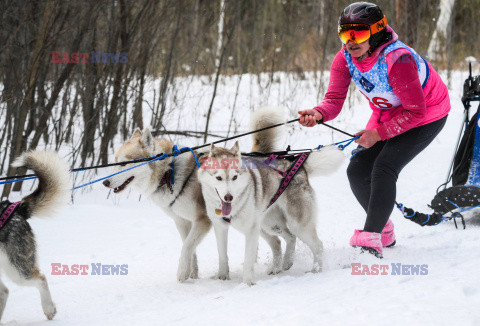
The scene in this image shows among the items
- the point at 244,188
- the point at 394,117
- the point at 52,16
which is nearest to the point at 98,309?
the point at 244,188

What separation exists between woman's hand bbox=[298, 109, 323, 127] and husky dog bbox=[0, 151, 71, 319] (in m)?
1.50

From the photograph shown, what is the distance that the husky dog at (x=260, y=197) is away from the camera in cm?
312

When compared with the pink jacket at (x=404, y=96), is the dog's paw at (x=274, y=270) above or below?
below

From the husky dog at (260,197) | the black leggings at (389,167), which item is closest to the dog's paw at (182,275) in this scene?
the husky dog at (260,197)

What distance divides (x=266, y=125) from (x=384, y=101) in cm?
90

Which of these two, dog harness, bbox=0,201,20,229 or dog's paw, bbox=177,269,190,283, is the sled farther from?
dog harness, bbox=0,201,20,229

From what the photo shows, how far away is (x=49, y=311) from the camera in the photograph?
2.67 meters

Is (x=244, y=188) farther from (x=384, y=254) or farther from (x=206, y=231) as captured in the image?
(x=384, y=254)

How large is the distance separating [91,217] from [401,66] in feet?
11.3

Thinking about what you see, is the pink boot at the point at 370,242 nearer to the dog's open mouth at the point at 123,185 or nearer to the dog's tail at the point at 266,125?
the dog's tail at the point at 266,125

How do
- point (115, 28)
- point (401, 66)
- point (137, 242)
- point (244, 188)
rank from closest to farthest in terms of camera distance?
point (401, 66) → point (244, 188) → point (137, 242) → point (115, 28)

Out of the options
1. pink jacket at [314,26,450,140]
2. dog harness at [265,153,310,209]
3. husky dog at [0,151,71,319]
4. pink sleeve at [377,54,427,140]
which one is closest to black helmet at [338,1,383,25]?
pink jacket at [314,26,450,140]

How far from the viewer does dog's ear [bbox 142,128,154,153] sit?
11.0ft

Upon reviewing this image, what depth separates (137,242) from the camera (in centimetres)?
442
